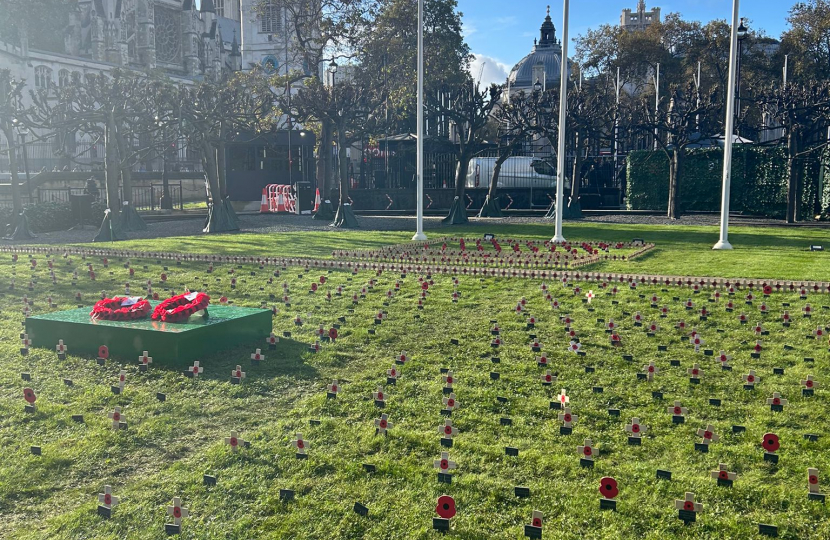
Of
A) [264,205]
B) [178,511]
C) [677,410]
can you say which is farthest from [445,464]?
[264,205]

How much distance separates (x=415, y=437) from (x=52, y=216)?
2821 centimetres

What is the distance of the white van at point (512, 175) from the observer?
132 ft

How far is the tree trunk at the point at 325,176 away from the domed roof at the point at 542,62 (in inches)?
2550

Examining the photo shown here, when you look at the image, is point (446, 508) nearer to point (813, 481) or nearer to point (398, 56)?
point (813, 481)

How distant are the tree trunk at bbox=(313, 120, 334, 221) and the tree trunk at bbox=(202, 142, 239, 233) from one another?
5658 millimetres

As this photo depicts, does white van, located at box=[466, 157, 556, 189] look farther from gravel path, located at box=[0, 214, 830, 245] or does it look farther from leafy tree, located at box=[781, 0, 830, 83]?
leafy tree, located at box=[781, 0, 830, 83]

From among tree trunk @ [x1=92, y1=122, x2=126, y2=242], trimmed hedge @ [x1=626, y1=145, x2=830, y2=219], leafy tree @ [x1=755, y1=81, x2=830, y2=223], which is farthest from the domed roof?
tree trunk @ [x1=92, y1=122, x2=126, y2=242]

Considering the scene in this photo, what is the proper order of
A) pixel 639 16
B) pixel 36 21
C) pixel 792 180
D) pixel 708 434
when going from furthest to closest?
pixel 639 16, pixel 36 21, pixel 792 180, pixel 708 434

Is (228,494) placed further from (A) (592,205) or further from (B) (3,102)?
(A) (592,205)

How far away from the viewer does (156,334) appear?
7.83 meters

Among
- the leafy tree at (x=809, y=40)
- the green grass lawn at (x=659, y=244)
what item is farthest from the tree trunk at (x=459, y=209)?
the leafy tree at (x=809, y=40)

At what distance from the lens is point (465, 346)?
29.0 feet

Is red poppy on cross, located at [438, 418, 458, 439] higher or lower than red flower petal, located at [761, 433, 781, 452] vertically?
lower

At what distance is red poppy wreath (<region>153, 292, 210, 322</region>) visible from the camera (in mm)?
8219
